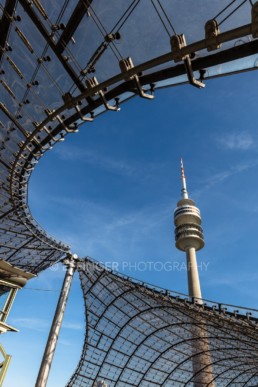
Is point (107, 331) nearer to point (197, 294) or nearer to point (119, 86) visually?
point (197, 294)

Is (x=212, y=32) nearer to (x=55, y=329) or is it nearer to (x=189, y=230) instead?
(x=55, y=329)

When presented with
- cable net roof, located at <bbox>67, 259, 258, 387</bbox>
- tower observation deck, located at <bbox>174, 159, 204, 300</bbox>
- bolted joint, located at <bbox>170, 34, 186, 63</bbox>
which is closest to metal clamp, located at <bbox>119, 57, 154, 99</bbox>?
bolted joint, located at <bbox>170, 34, 186, 63</bbox>

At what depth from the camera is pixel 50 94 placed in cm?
1505

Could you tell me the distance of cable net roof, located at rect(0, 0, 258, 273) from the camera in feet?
30.2

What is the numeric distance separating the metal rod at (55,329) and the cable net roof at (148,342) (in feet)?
8.18

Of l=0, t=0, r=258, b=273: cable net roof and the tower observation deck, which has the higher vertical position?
the tower observation deck

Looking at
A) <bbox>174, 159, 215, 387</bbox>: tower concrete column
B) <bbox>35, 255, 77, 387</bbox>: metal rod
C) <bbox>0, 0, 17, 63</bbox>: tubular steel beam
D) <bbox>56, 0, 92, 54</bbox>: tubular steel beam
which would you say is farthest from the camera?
<bbox>174, 159, 215, 387</bbox>: tower concrete column

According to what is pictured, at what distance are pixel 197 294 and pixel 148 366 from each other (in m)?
21.4

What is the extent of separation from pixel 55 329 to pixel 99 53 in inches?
977

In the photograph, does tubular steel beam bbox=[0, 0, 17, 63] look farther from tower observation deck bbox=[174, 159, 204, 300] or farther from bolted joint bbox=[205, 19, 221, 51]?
tower observation deck bbox=[174, 159, 204, 300]

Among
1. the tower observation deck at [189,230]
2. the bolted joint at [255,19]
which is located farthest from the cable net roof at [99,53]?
the tower observation deck at [189,230]

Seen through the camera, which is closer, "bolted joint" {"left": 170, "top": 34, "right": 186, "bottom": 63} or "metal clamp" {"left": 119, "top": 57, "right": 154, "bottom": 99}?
"bolted joint" {"left": 170, "top": 34, "right": 186, "bottom": 63}

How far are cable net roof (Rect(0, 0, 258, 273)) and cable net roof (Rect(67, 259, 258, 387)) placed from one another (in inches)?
793

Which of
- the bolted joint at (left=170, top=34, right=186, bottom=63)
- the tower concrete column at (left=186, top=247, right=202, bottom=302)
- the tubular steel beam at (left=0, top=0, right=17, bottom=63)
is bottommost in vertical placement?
the bolted joint at (left=170, top=34, right=186, bottom=63)
